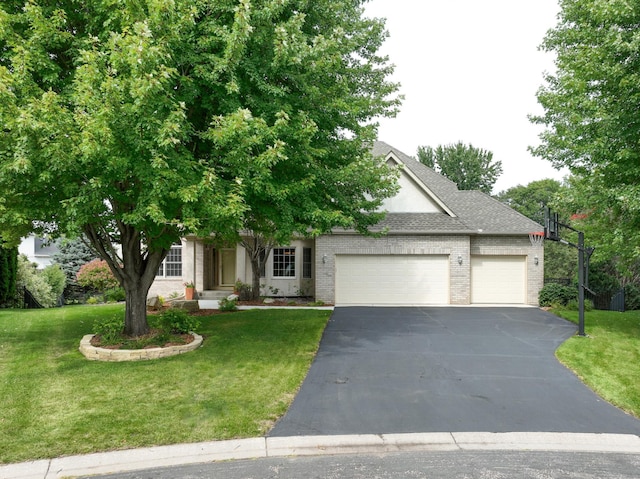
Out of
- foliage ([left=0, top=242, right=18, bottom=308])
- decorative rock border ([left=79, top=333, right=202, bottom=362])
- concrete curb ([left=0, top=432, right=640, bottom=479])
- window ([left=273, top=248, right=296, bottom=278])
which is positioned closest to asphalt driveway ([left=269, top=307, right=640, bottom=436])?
concrete curb ([left=0, top=432, right=640, bottom=479])

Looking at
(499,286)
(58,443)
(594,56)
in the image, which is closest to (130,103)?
(58,443)

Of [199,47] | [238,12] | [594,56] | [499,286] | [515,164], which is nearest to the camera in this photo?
[238,12]

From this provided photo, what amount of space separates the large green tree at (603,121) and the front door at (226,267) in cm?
1521

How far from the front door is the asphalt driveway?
11.3 metres

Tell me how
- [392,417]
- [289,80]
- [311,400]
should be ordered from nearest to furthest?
[392,417] < [311,400] < [289,80]

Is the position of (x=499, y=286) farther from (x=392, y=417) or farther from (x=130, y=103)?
(x=130, y=103)

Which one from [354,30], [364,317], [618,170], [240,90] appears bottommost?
[364,317]

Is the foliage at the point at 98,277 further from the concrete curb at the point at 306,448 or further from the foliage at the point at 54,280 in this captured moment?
the concrete curb at the point at 306,448

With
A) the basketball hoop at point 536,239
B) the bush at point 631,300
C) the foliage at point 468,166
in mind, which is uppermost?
the foliage at point 468,166

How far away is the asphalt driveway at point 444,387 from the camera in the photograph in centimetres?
588

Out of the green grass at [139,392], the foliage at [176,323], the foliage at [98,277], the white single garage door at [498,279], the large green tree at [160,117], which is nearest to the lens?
the green grass at [139,392]

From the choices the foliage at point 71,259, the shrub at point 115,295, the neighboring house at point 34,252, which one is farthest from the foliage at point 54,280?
the neighboring house at point 34,252

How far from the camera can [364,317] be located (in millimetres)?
14445

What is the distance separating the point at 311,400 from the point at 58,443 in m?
3.49
